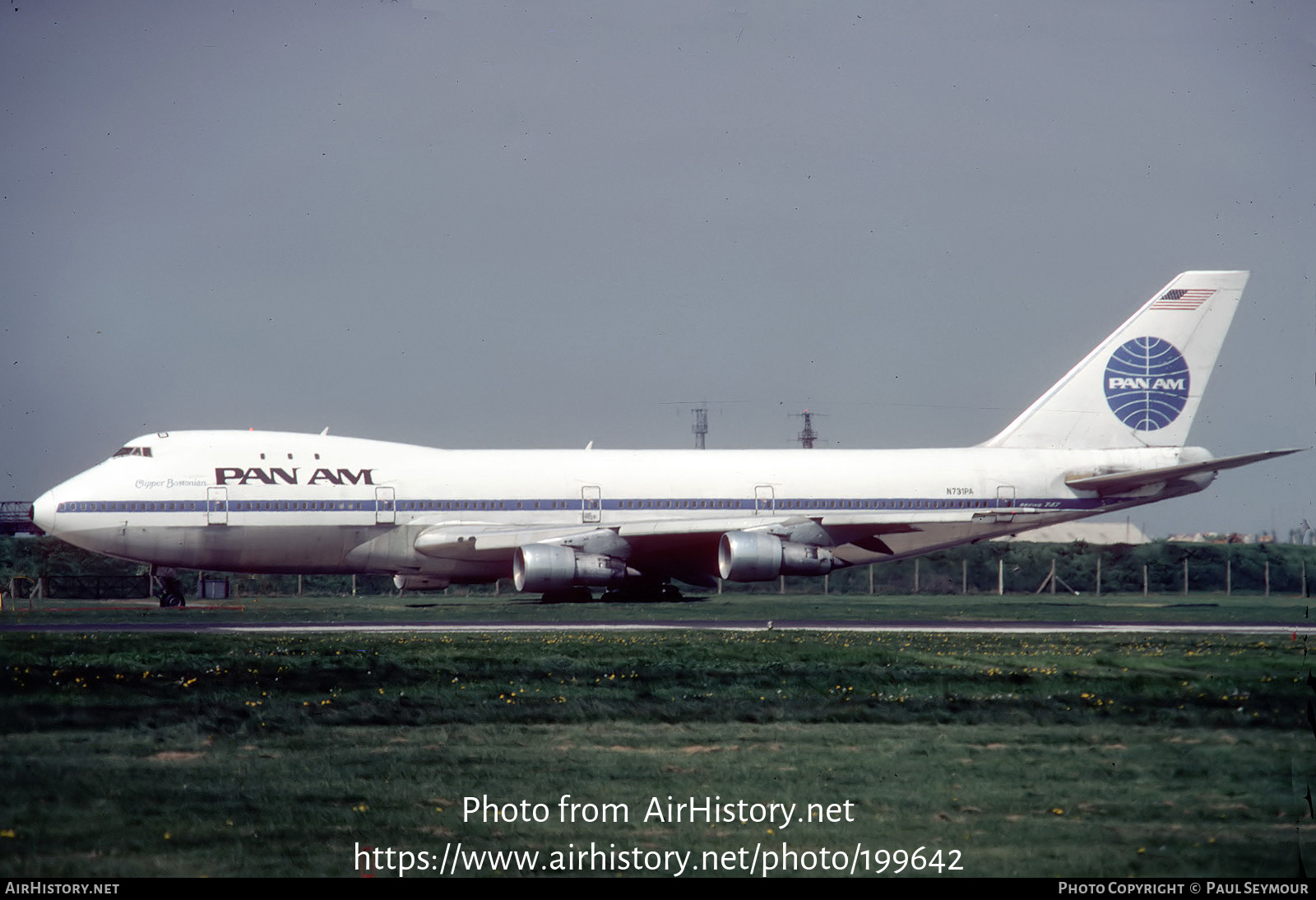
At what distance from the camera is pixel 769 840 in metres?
9.40

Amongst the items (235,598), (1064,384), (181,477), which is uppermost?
(1064,384)

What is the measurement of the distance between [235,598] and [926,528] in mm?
24370

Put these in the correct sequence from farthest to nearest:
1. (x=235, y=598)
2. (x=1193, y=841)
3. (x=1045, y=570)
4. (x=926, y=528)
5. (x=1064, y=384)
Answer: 1. (x=1045, y=570)
2. (x=235, y=598)
3. (x=1064, y=384)
4. (x=926, y=528)
5. (x=1193, y=841)

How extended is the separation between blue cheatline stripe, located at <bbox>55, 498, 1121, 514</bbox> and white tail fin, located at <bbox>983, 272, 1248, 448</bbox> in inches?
111

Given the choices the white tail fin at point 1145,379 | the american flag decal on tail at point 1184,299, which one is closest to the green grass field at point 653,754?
the white tail fin at point 1145,379

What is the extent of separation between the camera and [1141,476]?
39938mm

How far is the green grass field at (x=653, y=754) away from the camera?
924 centimetres

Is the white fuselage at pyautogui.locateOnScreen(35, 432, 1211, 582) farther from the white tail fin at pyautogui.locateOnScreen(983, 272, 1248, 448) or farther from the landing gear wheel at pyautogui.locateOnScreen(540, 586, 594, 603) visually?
the landing gear wheel at pyautogui.locateOnScreen(540, 586, 594, 603)

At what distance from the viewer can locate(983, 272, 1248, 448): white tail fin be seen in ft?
140

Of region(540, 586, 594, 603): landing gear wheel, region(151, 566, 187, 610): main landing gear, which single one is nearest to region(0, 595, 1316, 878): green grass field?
region(151, 566, 187, 610): main landing gear

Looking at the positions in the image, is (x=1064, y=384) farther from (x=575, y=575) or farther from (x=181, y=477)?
(x=181, y=477)

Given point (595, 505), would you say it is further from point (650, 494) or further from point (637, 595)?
point (637, 595)

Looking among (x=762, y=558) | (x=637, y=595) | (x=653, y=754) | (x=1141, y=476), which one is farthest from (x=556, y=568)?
(x=653, y=754)
